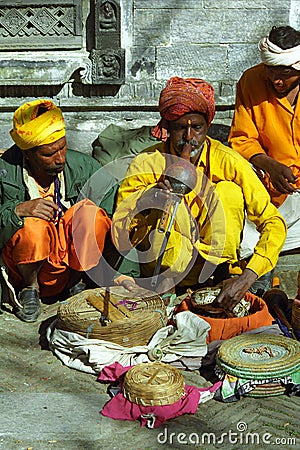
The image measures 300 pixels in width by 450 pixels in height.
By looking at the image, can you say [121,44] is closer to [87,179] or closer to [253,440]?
[87,179]

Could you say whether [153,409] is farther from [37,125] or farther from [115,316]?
[37,125]

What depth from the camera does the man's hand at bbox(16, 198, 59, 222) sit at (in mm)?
5129

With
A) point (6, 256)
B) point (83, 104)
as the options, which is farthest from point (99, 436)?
point (83, 104)

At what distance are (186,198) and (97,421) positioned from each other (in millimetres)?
1665

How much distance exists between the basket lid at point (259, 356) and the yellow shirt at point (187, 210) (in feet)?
2.70

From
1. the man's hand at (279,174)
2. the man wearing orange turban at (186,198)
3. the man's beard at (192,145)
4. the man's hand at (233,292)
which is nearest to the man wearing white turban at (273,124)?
the man's hand at (279,174)

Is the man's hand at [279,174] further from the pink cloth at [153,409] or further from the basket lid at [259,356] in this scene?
the pink cloth at [153,409]

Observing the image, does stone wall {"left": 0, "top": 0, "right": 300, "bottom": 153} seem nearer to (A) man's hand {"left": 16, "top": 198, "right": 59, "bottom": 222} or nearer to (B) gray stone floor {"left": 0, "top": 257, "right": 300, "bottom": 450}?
(A) man's hand {"left": 16, "top": 198, "right": 59, "bottom": 222}

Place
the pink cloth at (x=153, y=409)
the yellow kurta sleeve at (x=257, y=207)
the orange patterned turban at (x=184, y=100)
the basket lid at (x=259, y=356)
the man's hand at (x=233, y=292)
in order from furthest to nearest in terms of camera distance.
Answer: the orange patterned turban at (x=184, y=100) → the yellow kurta sleeve at (x=257, y=207) → the man's hand at (x=233, y=292) → the basket lid at (x=259, y=356) → the pink cloth at (x=153, y=409)

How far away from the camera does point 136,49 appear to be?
7.01m

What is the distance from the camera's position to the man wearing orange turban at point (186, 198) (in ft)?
16.3

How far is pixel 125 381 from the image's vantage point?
13.8 ft

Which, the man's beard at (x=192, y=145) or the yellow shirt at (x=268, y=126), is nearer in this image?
the man's beard at (x=192, y=145)

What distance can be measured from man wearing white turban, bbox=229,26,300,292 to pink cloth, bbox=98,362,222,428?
153 cm
